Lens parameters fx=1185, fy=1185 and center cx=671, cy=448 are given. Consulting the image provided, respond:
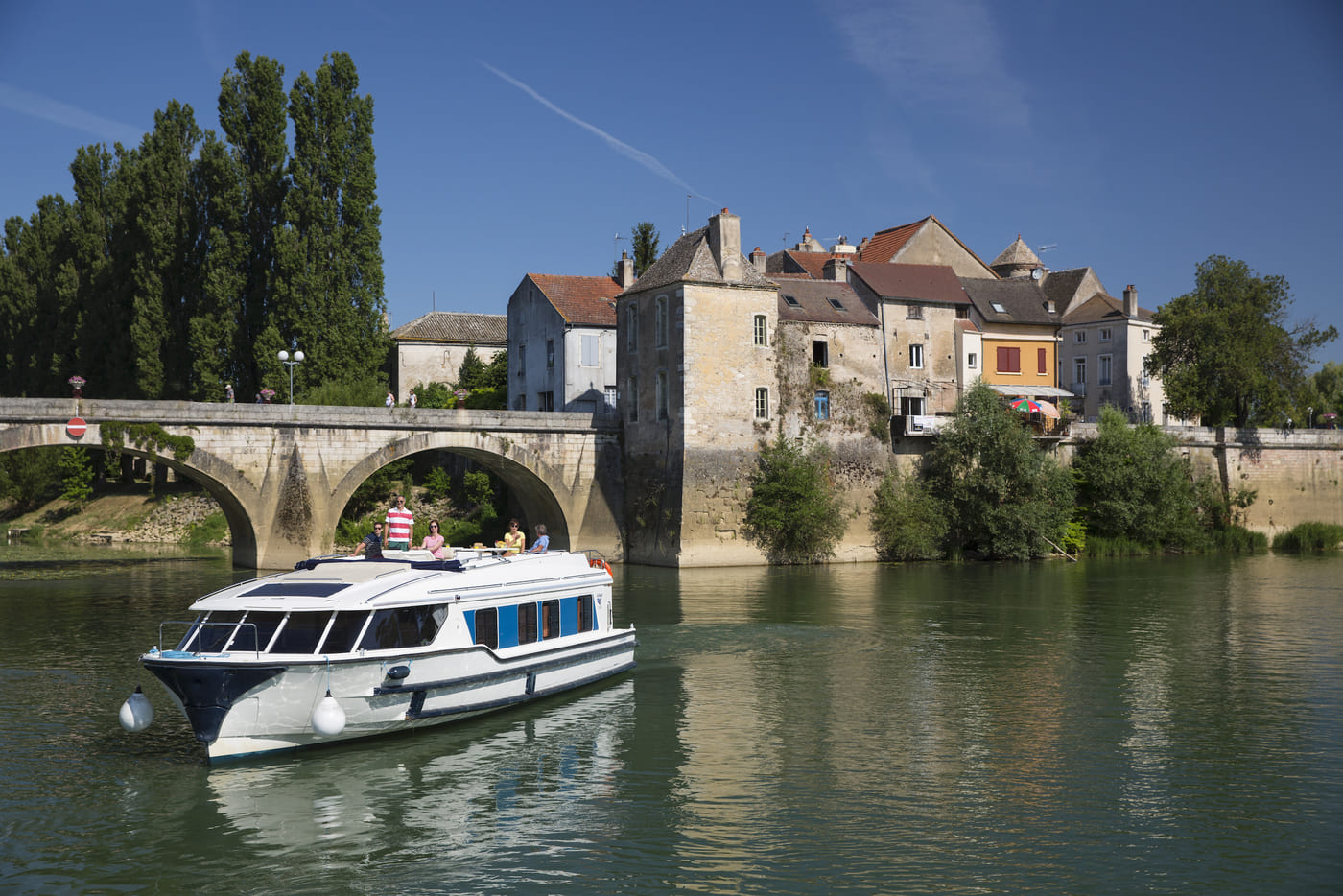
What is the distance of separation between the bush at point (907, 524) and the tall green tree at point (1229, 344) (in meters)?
14.5

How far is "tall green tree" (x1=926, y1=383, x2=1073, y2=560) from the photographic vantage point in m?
45.6

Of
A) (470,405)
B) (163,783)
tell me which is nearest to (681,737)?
(163,783)

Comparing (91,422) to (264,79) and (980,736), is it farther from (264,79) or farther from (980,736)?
(980,736)

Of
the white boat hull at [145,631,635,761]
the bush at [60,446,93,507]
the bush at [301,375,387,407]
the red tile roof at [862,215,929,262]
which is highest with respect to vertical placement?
the red tile roof at [862,215,929,262]

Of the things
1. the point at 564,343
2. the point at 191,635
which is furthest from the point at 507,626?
the point at 564,343

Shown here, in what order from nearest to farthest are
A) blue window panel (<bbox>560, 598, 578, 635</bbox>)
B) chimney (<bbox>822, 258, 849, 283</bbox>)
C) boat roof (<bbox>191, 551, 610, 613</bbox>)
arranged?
boat roof (<bbox>191, 551, 610, 613</bbox>), blue window panel (<bbox>560, 598, 578, 635</bbox>), chimney (<bbox>822, 258, 849, 283</bbox>)

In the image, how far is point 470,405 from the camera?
194 ft

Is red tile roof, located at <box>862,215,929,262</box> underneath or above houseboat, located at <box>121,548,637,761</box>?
above

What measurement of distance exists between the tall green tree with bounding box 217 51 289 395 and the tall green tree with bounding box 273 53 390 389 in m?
0.80

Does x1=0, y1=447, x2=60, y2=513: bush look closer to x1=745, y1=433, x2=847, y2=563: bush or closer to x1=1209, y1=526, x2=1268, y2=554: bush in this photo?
x1=745, y1=433, x2=847, y2=563: bush

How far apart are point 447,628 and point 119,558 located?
3358cm

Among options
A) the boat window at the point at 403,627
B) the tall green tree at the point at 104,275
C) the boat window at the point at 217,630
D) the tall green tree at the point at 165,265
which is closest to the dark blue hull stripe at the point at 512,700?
the boat window at the point at 403,627

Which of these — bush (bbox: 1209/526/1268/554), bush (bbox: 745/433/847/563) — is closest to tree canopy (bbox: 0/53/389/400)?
bush (bbox: 745/433/847/563)

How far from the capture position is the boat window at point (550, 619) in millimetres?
20141
